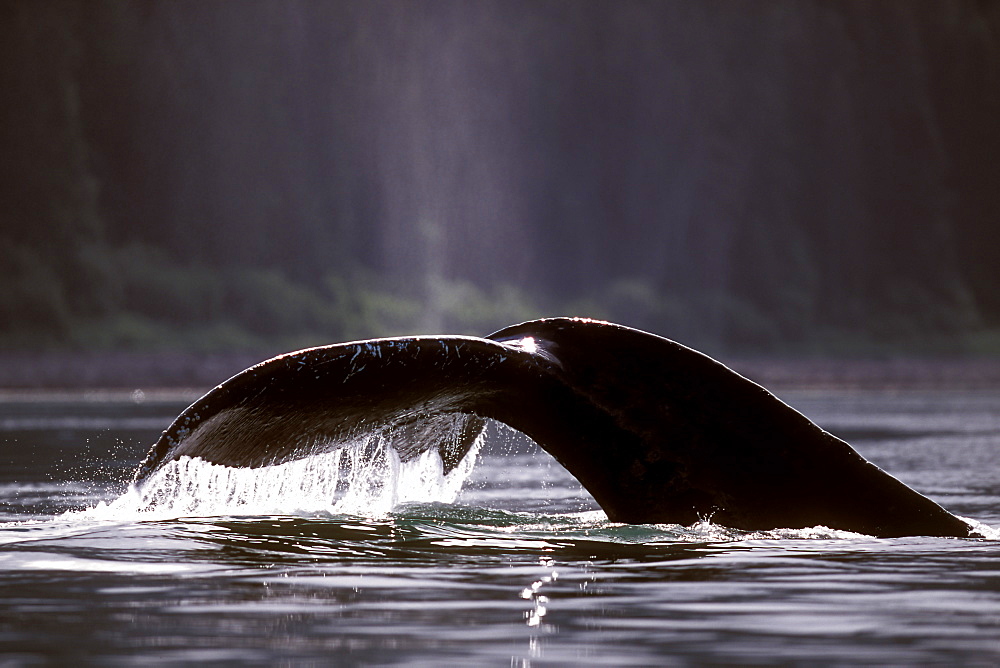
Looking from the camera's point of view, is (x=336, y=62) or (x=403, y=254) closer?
(x=403, y=254)

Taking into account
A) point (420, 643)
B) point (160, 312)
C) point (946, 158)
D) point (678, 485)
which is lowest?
point (420, 643)

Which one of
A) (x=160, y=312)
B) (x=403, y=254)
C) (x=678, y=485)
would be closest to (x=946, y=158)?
(x=403, y=254)

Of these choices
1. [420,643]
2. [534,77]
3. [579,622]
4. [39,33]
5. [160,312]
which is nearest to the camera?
[420,643]

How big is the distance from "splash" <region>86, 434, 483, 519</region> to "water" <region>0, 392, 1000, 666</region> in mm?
26

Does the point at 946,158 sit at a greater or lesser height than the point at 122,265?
greater

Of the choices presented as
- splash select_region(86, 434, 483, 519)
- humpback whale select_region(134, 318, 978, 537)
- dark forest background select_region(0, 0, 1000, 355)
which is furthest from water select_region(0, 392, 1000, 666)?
dark forest background select_region(0, 0, 1000, 355)

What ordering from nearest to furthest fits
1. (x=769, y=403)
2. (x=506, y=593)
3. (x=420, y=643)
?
(x=420, y=643), (x=506, y=593), (x=769, y=403)

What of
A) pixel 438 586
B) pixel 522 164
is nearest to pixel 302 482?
pixel 438 586

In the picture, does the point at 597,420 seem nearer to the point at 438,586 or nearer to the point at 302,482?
the point at 438,586

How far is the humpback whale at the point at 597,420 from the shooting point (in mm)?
7855

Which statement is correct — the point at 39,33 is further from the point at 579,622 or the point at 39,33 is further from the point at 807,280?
the point at 579,622

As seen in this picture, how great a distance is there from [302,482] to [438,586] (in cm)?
168

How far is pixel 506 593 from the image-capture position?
7508 mm

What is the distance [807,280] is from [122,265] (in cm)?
5359
